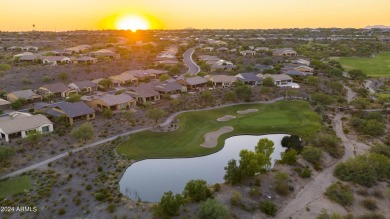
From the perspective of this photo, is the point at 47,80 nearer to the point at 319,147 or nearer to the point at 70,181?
the point at 70,181

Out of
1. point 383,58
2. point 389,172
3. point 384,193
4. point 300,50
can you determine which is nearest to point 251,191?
point 384,193

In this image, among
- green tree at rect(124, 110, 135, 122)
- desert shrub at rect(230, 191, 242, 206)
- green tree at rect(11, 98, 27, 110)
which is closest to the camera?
desert shrub at rect(230, 191, 242, 206)

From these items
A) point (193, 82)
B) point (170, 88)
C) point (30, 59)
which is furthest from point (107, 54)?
point (170, 88)

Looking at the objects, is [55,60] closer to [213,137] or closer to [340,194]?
[213,137]

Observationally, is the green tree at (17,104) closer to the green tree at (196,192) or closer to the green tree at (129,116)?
the green tree at (129,116)

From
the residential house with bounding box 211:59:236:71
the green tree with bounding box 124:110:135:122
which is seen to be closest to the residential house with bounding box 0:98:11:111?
the green tree with bounding box 124:110:135:122

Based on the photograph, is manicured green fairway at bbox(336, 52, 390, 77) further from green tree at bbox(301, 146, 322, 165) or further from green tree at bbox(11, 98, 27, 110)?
green tree at bbox(11, 98, 27, 110)

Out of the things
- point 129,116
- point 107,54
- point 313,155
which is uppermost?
point 107,54
